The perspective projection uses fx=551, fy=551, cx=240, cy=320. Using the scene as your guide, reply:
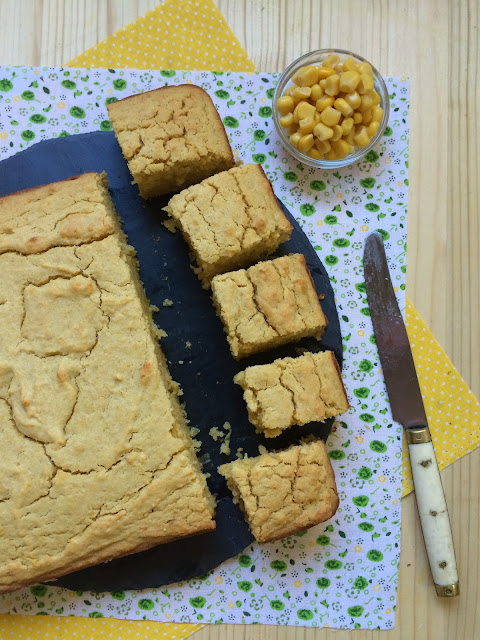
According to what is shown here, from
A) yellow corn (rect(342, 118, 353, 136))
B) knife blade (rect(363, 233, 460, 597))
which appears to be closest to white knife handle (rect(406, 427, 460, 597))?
knife blade (rect(363, 233, 460, 597))

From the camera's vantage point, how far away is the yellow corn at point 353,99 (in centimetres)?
293

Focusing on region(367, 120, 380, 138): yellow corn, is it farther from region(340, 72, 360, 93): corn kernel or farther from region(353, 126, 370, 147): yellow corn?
region(340, 72, 360, 93): corn kernel

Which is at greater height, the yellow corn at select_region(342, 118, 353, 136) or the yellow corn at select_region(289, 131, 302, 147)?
the yellow corn at select_region(342, 118, 353, 136)

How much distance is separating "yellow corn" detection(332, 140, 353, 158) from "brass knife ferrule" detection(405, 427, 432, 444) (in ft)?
5.14

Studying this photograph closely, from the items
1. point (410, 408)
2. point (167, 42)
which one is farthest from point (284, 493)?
point (167, 42)

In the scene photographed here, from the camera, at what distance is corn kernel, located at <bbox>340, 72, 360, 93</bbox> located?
289 centimetres

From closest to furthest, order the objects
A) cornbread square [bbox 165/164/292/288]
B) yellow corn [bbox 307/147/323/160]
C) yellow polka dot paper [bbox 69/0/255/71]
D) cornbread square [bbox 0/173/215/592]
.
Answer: cornbread square [bbox 0/173/215/592] → cornbread square [bbox 165/164/292/288] → yellow corn [bbox 307/147/323/160] → yellow polka dot paper [bbox 69/0/255/71]

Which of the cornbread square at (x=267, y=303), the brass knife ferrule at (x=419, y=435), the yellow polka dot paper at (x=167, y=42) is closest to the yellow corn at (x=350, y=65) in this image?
the yellow polka dot paper at (x=167, y=42)

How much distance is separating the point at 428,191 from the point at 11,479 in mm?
2719

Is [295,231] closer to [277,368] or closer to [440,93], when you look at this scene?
[277,368]

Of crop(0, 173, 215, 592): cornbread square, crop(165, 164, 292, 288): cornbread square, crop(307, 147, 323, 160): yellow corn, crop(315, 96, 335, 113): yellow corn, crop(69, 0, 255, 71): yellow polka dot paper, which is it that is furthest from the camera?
crop(69, 0, 255, 71): yellow polka dot paper

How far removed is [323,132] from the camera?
2.93 meters

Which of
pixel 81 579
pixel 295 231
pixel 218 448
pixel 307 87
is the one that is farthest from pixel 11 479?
pixel 307 87

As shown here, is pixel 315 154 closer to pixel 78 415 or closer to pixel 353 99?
pixel 353 99
